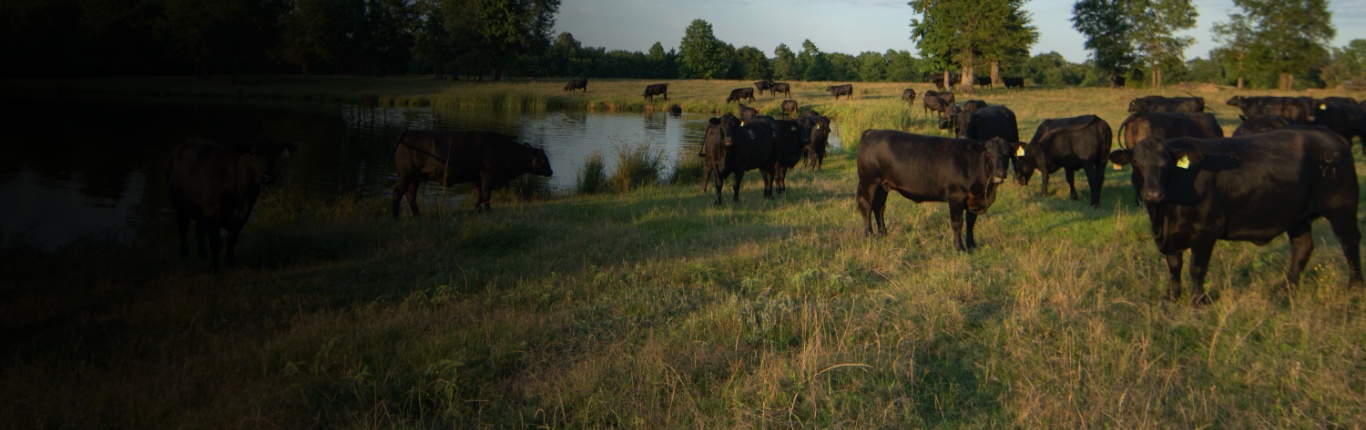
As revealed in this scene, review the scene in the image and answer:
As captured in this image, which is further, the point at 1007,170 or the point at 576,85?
the point at 576,85

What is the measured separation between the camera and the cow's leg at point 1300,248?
6.63 m

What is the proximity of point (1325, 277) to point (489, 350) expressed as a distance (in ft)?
22.4

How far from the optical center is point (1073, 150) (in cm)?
1228

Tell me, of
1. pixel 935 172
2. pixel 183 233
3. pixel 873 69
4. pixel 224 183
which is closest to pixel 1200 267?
pixel 935 172

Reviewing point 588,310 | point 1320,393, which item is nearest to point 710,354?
point 588,310

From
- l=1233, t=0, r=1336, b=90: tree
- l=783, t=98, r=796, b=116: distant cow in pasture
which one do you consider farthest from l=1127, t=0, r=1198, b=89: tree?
l=783, t=98, r=796, b=116: distant cow in pasture

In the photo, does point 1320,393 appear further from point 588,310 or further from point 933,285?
point 588,310

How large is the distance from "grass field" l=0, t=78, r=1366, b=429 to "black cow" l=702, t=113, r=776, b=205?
3.16 metres

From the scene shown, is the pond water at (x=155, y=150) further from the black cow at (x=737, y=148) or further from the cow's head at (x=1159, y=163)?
the cow's head at (x=1159, y=163)

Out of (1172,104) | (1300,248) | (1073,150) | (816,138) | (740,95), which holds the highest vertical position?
(740,95)

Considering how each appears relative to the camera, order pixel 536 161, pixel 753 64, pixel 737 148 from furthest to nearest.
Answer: pixel 753 64 < pixel 536 161 < pixel 737 148

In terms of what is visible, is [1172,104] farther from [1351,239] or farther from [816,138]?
[1351,239]

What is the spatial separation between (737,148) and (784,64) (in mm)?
103120

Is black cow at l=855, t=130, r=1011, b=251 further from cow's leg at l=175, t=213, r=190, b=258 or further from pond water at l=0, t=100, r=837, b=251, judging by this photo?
cow's leg at l=175, t=213, r=190, b=258
